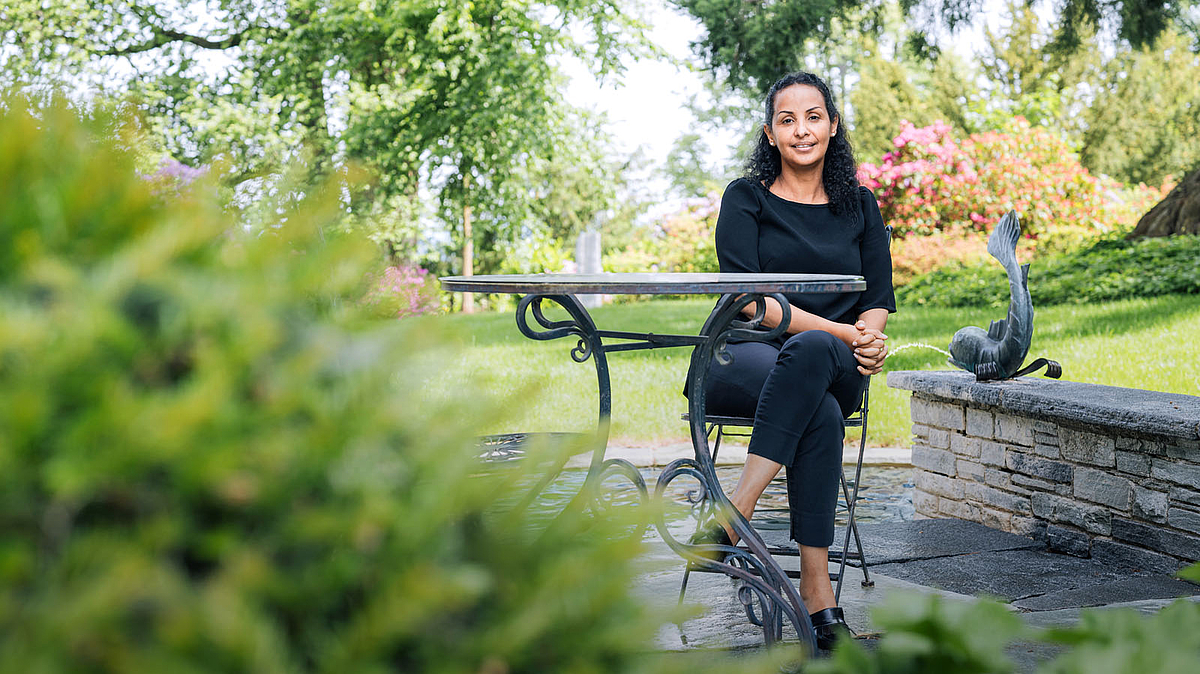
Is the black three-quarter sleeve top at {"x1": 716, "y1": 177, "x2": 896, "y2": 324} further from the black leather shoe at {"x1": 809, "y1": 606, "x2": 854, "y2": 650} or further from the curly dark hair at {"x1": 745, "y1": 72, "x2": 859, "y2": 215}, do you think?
the black leather shoe at {"x1": 809, "y1": 606, "x2": 854, "y2": 650}

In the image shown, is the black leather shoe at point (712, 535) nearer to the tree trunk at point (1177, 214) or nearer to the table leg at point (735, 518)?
the table leg at point (735, 518)

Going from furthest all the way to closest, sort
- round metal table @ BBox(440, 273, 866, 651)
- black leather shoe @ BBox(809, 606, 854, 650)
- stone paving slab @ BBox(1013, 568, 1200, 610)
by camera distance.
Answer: stone paving slab @ BBox(1013, 568, 1200, 610) < black leather shoe @ BBox(809, 606, 854, 650) < round metal table @ BBox(440, 273, 866, 651)

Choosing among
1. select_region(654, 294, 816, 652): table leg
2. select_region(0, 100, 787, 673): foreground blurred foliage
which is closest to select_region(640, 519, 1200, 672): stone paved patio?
select_region(654, 294, 816, 652): table leg

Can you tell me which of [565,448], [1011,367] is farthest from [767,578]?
[1011,367]

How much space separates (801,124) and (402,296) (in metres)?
2.22

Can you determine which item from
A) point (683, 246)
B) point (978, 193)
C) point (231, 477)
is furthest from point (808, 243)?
point (683, 246)

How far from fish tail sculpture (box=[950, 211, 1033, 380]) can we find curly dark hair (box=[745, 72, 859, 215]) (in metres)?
0.91

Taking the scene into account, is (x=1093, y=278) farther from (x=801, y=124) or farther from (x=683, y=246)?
(x=683, y=246)

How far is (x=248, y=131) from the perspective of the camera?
591 inches

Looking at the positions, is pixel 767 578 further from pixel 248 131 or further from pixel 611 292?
pixel 248 131

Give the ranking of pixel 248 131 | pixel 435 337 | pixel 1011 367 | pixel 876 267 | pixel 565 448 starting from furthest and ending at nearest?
pixel 248 131, pixel 1011 367, pixel 876 267, pixel 565 448, pixel 435 337

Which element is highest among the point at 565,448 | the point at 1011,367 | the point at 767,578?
the point at 565,448

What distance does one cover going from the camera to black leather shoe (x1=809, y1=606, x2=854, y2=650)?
2.10 metres

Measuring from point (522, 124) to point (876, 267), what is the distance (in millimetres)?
13916
